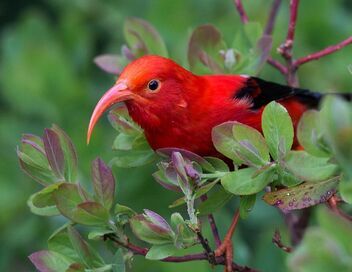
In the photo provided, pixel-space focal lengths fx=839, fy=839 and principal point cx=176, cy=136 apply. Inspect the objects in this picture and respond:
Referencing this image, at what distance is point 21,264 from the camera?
5.65 metres

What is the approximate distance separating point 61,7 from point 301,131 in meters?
4.67

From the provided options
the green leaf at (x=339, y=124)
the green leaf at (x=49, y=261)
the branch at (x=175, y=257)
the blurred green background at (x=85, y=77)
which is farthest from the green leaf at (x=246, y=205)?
the blurred green background at (x=85, y=77)

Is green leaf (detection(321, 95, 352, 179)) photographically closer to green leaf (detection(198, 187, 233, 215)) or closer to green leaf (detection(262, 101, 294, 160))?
green leaf (detection(262, 101, 294, 160))

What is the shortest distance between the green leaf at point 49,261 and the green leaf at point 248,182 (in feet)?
1.82

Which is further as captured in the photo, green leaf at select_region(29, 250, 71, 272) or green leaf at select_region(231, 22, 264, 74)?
green leaf at select_region(231, 22, 264, 74)

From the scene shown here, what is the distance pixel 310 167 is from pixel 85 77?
3858mm

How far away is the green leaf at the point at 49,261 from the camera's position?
2.43 m

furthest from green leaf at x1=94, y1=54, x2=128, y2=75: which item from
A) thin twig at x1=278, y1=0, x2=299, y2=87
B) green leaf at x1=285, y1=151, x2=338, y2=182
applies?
green leaf at x1=285, y1=151, x2=338, y2=182

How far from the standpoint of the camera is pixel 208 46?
11.3 ft

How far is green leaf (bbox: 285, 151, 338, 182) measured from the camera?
6.53 ft

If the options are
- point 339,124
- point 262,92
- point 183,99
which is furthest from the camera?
point 262,92

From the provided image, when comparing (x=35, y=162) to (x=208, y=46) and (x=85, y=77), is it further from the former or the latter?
(x=85, y=77)

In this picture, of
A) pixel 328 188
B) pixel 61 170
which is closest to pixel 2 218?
pixel 61 170

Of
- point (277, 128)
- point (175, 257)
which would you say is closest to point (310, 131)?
point (277, 128)
